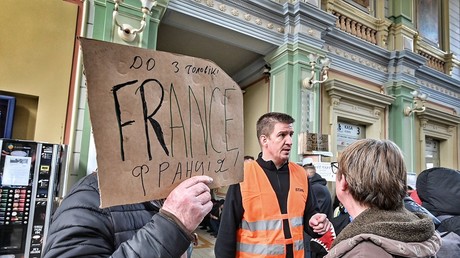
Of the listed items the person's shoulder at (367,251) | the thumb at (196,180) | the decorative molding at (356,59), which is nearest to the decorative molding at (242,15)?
the decorative molding at (356,59)

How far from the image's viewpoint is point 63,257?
69 centimetres

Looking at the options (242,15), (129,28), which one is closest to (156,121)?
(129,28)

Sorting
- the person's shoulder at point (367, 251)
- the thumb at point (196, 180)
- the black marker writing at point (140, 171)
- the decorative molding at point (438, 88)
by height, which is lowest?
the person's shoulder at point (367, 251)

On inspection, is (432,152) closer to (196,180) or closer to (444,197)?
(444,197)

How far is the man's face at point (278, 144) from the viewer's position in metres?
1.94

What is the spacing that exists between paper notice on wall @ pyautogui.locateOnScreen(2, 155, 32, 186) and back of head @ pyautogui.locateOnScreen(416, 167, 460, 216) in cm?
330

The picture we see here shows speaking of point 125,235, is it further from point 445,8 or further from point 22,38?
point 445,8

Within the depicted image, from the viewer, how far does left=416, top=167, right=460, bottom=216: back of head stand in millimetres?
1653

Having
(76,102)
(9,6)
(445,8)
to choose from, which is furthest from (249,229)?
(445,8)

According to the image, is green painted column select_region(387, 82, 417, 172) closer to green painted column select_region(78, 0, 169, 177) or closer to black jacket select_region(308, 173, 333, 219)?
black jacket select_region(308, 173, 333, 219)

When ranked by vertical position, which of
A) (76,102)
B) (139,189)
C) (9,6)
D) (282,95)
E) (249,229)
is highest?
(9,6)

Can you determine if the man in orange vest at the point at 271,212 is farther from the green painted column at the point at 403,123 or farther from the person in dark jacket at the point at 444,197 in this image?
the green painted column at the point at 403,123

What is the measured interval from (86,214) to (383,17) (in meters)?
7.81

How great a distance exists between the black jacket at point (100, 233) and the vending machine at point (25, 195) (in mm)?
2535
